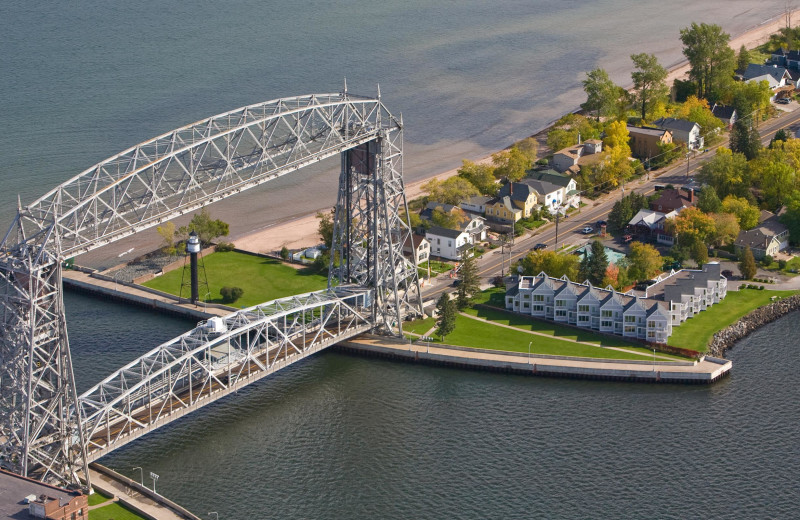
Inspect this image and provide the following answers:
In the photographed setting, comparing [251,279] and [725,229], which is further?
[725,229]

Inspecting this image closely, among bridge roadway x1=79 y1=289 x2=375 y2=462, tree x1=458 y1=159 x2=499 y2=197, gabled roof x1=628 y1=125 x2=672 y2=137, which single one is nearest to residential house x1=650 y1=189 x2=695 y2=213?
tree x1=458 y1=159 x2=499 y2=197

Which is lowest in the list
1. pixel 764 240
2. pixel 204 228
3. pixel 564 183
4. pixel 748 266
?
pixel 748 266

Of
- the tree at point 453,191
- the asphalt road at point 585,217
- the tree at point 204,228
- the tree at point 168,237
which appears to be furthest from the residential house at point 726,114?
the tree at point 168,237

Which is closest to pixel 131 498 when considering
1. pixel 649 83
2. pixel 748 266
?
pixel 748 266

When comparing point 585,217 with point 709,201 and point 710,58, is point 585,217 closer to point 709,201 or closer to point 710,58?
point 709,201

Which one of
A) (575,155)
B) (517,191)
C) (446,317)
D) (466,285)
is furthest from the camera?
(575,155)

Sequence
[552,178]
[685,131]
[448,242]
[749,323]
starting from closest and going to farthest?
1. [749,323]
2. [448,242]
3. [552,178]
4. [685,131]

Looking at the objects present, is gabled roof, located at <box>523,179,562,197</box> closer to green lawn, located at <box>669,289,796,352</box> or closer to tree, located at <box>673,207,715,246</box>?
tree, located at <box>673,207,715,246</box>
